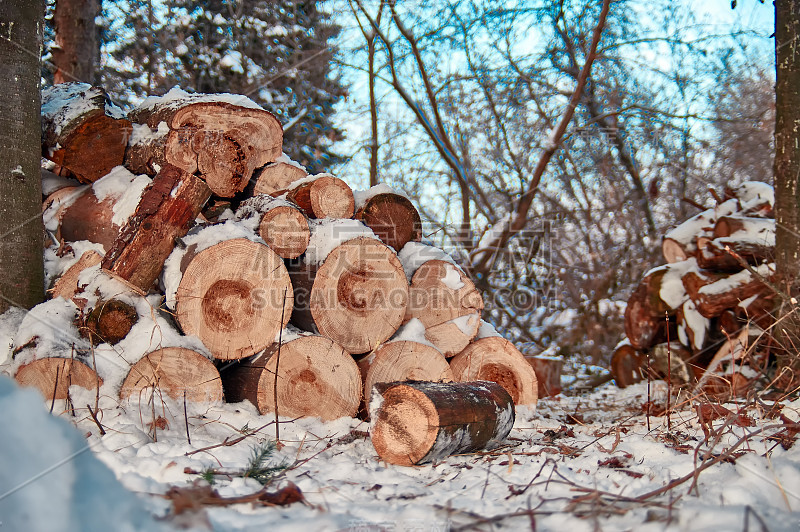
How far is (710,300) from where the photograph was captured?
5.03m

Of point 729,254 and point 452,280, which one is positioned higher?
point 729,254

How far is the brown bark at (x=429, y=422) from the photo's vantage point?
248 centimetres

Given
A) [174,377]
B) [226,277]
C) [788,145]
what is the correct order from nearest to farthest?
[174,377] < [226,277] < [788,145]

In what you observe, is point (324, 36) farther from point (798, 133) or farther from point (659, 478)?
point (659, 478)

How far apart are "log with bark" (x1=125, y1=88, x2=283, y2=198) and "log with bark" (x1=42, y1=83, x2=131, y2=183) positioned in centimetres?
12

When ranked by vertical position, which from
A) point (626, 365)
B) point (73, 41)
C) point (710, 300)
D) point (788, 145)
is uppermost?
point (73, 41)

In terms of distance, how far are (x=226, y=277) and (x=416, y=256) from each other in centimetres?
143

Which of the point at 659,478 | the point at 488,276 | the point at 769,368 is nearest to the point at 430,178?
the point at 488,276

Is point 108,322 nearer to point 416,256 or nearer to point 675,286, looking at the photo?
point 416,256

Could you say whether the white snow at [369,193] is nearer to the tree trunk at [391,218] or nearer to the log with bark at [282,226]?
the tree trunk at [391,218]

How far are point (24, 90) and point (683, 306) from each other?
19.3ft

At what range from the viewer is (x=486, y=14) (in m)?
8.04

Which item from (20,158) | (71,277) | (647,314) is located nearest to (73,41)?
(20,158)

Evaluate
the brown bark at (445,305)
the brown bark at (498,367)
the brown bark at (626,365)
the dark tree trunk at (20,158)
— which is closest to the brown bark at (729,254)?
the brown bark at (626,365)
